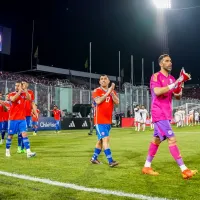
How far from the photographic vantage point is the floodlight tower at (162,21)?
115ft

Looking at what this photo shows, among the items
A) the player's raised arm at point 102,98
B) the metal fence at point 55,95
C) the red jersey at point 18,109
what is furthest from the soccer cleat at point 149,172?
the metal fence at point 55,95

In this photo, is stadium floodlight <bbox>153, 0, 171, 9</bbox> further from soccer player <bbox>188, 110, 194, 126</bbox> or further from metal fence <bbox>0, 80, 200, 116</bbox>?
soccer player <bbox>188, 110, 194, 126</bbox>

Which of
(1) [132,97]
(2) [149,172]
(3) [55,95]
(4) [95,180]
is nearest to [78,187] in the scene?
(4) [95,180]

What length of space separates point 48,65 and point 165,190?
1907 inches

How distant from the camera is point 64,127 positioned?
3148 centimetres

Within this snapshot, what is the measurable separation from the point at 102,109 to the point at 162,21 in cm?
3504

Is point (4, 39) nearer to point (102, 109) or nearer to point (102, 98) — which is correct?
point (102, 109)

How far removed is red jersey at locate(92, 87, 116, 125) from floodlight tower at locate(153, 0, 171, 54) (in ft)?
96.9

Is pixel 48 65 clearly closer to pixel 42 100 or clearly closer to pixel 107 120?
pixel 42 100

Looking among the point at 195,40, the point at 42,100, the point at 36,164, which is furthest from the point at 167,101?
the point at 195,40

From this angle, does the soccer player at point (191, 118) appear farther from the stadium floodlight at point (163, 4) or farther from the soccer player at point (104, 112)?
the soccer player at point (104, 112)

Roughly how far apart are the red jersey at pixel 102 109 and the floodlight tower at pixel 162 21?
96.9 ft

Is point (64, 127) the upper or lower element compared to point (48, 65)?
lower

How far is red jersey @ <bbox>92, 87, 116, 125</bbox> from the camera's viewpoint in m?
7.62
